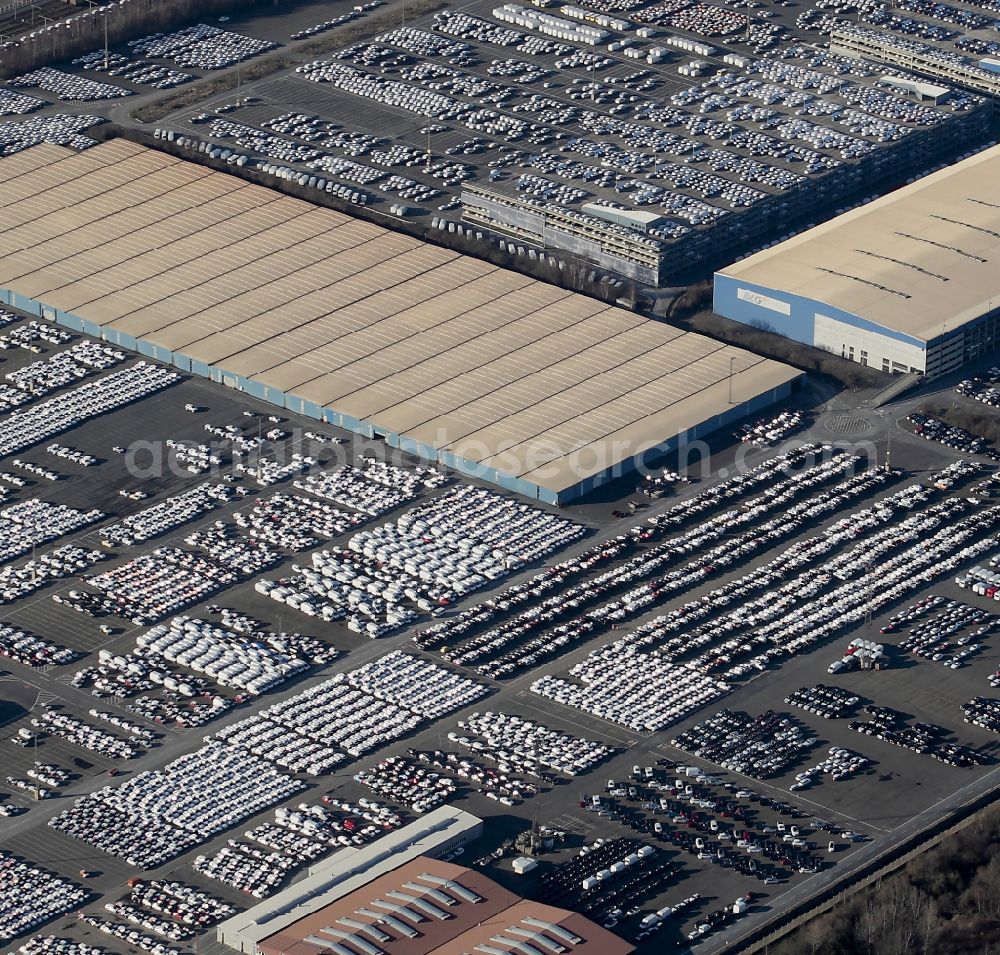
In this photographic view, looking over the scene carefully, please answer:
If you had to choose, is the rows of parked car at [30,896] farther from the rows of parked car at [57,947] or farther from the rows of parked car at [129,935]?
the rows of parked car at [129,935]

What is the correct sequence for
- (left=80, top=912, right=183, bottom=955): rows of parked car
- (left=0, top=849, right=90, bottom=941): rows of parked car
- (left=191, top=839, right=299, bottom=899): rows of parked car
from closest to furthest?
1. (left=80, top=912, right=183, bottom=955): rows of parked car
2. (left=0, top=849, right=90, bottom=941): rows of parked car
3. (left=191, top=839, right=299, bottom=899): rows of parked car

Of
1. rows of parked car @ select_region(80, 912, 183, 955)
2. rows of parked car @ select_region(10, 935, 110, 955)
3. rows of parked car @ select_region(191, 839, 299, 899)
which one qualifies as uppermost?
rows of parked car @ select_region(191, 839, 299, 899)

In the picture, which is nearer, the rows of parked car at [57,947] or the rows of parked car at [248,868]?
the rows of parked car at [57,947]

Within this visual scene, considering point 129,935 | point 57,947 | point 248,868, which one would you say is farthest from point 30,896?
point 248,868

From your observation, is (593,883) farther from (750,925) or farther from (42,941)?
(42,941)

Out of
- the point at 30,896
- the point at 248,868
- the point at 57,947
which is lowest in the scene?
the point at 57,947

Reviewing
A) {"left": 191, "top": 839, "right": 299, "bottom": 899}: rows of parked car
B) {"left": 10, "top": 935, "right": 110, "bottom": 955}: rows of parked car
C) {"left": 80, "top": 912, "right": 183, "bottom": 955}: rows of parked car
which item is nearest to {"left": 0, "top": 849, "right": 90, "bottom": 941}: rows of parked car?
{"left": 10, "top": 935, "right": 110, "bottom": 955}: rows of parked car

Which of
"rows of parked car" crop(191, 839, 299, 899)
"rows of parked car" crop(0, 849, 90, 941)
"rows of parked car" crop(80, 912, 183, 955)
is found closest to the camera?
"rows of parked car" crop(80, 912, 183, 955)

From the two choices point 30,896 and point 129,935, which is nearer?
point 129,935

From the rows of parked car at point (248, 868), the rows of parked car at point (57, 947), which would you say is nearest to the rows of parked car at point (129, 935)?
the rows of parked car at point (57, 947)

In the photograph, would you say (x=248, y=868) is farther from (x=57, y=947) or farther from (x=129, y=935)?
(x=57, y=947)

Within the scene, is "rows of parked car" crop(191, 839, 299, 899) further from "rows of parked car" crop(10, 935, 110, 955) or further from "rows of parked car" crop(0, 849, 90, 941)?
"rows of parked car" crop(10, 935, 110, 955)

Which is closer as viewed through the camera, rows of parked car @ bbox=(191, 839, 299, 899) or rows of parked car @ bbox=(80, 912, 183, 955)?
rows of parked car @ bbox=(80, 912, 183, 955)
